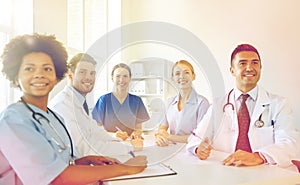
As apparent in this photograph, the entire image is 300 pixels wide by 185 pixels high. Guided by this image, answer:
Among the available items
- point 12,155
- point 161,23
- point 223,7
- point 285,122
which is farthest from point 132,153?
→ point 161,23

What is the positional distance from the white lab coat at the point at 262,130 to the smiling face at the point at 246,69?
2.8 inches

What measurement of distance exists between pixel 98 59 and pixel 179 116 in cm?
63

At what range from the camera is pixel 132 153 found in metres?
1.22

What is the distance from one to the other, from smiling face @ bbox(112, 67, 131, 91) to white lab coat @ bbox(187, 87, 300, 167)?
0.52 meters

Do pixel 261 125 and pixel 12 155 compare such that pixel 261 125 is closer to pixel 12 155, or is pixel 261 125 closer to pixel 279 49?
pixel 279 49

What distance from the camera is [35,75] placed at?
779mm

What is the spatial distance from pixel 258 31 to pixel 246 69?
718 mm

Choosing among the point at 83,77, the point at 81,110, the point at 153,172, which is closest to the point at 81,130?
the point at 81,110

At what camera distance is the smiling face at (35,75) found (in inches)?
30.4

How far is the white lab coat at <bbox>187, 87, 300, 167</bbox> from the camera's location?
120 centimetres

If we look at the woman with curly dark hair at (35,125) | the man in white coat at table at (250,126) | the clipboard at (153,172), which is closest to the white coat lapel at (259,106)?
the man in white coat at table at (250,126)

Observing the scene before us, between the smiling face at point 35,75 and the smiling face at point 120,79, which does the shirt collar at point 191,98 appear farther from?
the smiling face at point 35,75

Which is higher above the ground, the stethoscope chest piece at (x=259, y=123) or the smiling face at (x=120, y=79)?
the smiling face at (x=120, y=79)

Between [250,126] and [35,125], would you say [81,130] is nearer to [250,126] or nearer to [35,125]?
[35,125]
